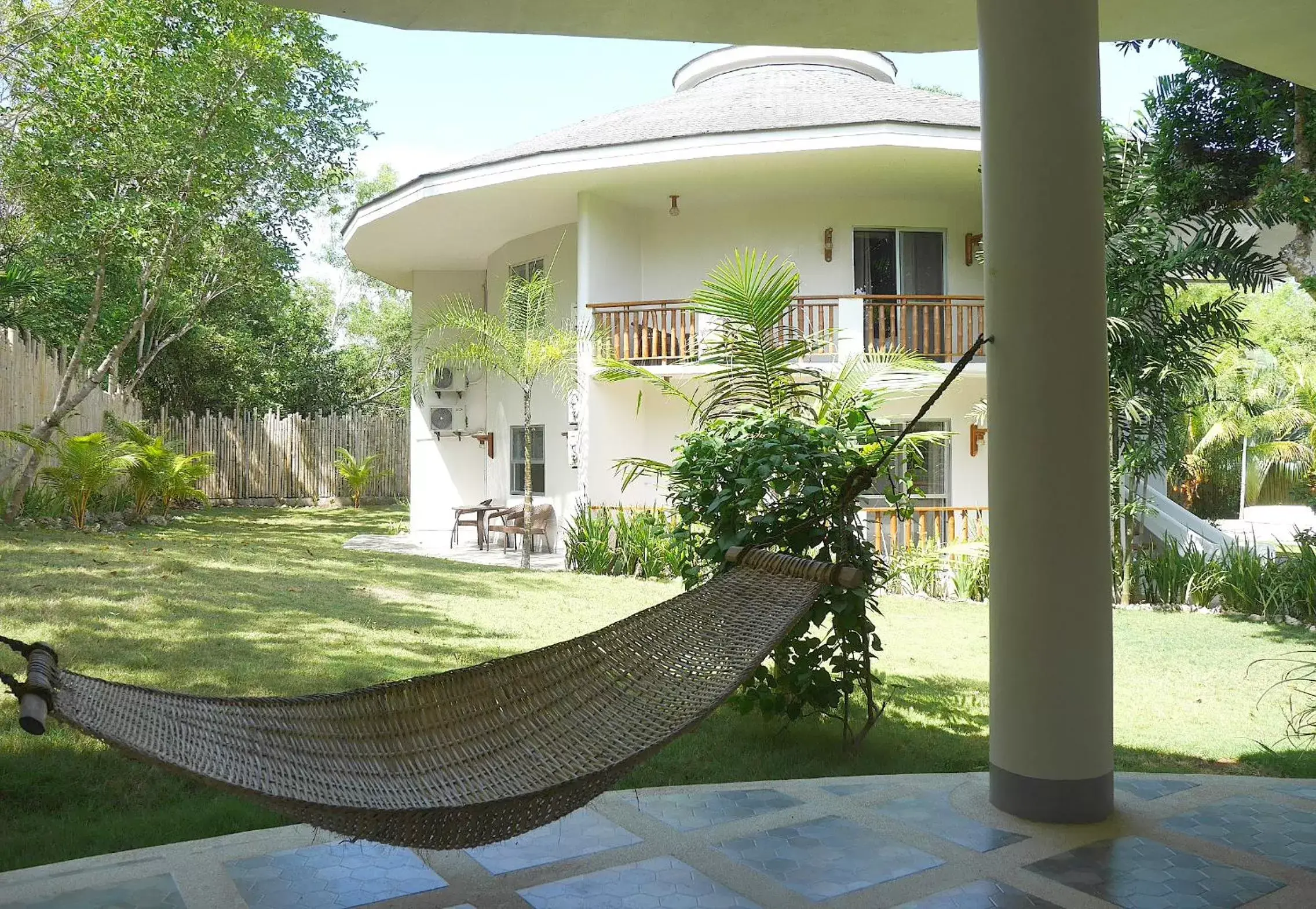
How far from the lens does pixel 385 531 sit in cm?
1459

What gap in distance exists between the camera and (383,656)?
6.36 meters

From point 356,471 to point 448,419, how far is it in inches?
169

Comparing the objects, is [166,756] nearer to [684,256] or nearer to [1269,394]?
[684,256]

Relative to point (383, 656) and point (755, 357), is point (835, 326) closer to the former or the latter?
point (755, 357)

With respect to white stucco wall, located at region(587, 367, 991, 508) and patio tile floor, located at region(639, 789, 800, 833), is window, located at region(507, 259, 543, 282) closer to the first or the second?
white stucco wall, located at region(587, 367, 991, 508)

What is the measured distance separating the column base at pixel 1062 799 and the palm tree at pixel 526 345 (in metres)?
8.01

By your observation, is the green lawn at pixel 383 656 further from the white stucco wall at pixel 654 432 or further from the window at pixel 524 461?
A: the window at pixel 524 461

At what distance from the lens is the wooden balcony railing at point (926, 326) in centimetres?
1134

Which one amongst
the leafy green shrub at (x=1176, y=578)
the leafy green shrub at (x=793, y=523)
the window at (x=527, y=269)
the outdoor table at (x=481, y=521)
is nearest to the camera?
the leafy green shrub at (x=793, y=523)

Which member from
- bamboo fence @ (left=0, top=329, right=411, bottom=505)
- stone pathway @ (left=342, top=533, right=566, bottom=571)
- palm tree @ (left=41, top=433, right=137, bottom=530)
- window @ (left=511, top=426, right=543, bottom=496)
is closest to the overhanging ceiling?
stone pathway @ (left=342, top=533, right=566, bottom=571)

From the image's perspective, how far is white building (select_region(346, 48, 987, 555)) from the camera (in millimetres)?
11242

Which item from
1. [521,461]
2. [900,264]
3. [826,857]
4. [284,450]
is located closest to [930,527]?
[900,264]

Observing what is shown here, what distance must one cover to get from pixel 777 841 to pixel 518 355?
8838 millimetres

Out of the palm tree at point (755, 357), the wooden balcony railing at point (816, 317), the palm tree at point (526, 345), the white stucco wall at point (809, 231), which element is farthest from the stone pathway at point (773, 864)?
the white stucco wall at point (809, 231)
